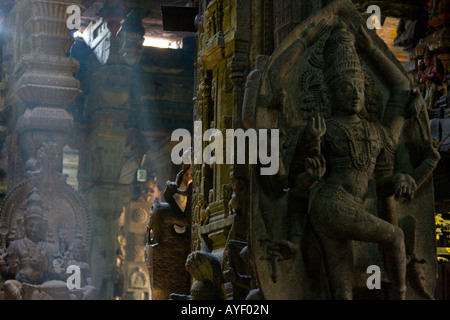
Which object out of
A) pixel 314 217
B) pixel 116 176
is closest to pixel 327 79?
pixel 314 217

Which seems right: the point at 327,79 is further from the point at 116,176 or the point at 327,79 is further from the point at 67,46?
the point at 116,176

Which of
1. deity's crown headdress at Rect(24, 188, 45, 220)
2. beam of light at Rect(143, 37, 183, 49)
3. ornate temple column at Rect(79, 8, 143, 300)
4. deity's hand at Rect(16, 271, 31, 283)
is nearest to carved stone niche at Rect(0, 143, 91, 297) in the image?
deity's crown headdress at Rect(24, 188, 45, 220)

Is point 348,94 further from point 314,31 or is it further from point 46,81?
point 46,81

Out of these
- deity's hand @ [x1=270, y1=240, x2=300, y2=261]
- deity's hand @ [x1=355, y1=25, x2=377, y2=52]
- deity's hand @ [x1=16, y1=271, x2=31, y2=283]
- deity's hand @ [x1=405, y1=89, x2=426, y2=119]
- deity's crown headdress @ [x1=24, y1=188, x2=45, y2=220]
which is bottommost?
deity's hand @ [x1=16, y1=271, x2=31, y2=283]

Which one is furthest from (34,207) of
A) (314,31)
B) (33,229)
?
(314,31)

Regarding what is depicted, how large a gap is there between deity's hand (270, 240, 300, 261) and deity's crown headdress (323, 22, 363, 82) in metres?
1.39

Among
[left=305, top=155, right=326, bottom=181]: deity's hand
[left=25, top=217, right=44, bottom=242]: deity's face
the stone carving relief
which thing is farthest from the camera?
[left=25, top=217, right=44, bottom=242]: deity's face

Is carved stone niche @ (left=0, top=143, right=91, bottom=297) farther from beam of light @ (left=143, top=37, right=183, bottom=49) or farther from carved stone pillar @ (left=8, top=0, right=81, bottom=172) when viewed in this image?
beam of light @ (left=143, top=37, right=183, bottom=49)

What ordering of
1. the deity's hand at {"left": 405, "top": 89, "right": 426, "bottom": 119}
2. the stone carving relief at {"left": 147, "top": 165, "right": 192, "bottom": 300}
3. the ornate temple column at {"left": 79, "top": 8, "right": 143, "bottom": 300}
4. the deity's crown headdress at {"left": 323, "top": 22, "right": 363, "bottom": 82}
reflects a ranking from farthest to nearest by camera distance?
the ornate temple column at {"left": 79, "top": 8, "right": 143, "bottom": 300}, the stone carving relief at {"left": 147, "top": 165, "right": 192, "bottom": 300}, the deity's hand at {"left": 405, "top": 89, "right": 426, "bottom": 119}, the deity's crown headdress at {"left": 323, "top": 22, "right": 363, "bottom": 82}

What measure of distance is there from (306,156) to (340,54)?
90 centimetres

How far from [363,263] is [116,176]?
1077 cm

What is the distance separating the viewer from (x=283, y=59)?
652cm

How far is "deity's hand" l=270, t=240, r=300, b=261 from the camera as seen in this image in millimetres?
6188

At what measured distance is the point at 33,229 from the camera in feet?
40.7
